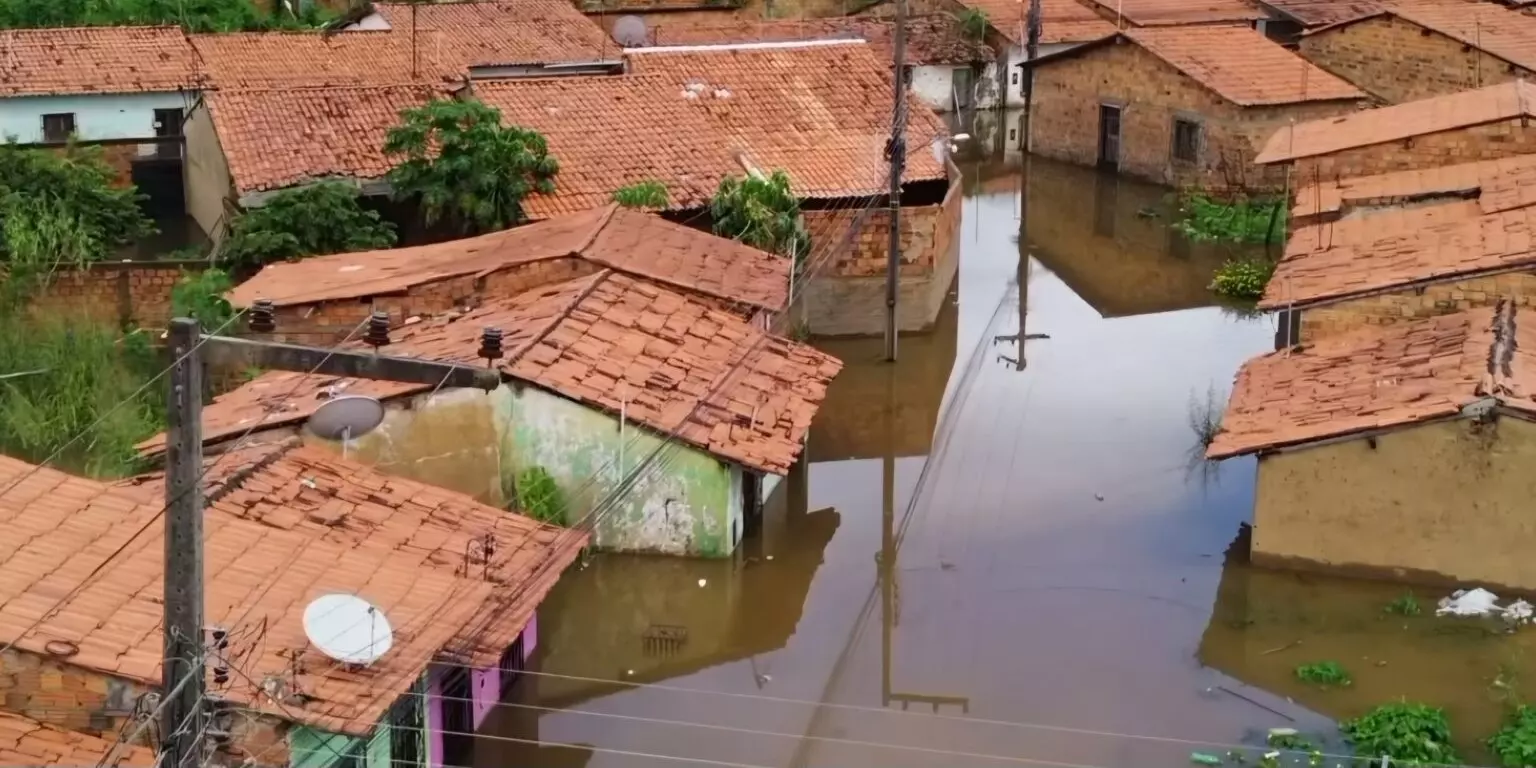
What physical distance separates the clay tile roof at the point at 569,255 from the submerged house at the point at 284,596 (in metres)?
5.06

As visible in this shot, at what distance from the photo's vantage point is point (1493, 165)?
78.7 feet

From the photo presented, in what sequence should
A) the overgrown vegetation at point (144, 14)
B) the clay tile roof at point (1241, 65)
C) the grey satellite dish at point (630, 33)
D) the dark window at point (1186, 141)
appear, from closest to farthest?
the clay tile roof at point (1241, 65)
the dark window at point (1186, 141)
the overgrown vegetation at point (144, 14)
the grey satellite dish at point (630, 33)

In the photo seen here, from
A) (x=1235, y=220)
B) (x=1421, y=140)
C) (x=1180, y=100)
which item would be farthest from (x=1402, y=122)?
(x=1180, y=100)

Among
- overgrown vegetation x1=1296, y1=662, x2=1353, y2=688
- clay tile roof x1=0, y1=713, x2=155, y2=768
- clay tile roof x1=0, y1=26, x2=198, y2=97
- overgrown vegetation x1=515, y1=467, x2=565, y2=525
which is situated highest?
clay tile roof x1=0, y1=26, x2=198, y2=97

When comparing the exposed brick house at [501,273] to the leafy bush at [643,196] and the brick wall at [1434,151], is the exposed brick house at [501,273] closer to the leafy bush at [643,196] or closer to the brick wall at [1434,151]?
the leafy bush at [643,196]

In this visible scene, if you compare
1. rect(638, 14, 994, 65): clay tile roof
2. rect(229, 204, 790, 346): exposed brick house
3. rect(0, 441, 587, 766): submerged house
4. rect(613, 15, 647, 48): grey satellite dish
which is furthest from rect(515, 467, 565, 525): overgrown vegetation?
rect(638, 14, 994, 65): clay tile roof

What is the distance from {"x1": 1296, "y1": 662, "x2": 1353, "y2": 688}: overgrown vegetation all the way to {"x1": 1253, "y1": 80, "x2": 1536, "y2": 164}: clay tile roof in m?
12.8

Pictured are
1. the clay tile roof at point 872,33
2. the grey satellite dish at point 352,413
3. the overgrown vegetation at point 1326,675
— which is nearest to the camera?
the grey satellite dish at point 352,413

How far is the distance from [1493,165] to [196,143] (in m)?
18.3

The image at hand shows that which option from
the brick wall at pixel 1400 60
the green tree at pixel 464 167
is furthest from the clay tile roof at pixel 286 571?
the brick wall at pixel 1400 60

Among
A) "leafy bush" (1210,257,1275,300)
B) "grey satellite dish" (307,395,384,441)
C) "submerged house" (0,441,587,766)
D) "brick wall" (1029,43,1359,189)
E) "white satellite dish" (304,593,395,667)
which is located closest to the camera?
"submerged house" (0,441,587,766)

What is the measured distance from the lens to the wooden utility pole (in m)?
21.8

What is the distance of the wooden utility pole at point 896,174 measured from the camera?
71.5 feet

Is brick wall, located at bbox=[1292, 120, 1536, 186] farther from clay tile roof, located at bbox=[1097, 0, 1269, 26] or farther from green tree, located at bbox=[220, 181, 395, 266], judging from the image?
clay tile roof, located at bbox=[1097, 0, 1269, 26]
